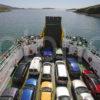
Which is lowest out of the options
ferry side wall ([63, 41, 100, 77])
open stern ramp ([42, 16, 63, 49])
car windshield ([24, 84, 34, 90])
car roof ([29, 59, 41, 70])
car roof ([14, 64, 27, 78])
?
ferry side wall ([63, 41, 100, 77])

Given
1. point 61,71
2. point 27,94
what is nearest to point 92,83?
point 61,71

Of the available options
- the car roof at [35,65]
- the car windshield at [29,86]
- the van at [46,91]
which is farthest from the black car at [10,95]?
the car roof at [35,65]

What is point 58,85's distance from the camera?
2183 cm

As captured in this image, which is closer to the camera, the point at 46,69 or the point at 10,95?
the point at 10,95

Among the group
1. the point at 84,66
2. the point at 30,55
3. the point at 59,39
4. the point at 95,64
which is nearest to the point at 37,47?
the point at 30,55

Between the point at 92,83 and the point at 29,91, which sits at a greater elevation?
the point at 29,91

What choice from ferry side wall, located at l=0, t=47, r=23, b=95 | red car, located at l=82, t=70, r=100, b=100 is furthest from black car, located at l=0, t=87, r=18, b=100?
red car, located at l=82, t=70, r=100, b=100

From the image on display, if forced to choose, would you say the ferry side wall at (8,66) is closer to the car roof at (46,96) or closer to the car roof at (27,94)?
the car roof at (27,94)

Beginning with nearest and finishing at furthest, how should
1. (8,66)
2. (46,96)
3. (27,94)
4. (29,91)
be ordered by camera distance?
(46,96)
(27,94)
(29,91)
(8,66)

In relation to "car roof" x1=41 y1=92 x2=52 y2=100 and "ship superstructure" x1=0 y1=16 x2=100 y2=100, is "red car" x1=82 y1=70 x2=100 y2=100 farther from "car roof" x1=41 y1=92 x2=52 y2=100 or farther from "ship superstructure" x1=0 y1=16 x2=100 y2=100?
"car roof" x1=41 y1=92 x2=52 y2=100

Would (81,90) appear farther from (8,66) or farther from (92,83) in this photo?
(8,66)

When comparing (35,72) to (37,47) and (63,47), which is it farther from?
(63,47)

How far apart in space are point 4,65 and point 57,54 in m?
9.67

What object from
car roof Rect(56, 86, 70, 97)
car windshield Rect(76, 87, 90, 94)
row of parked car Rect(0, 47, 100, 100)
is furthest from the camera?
car windshield Rect(76, 87, 90, 94)
